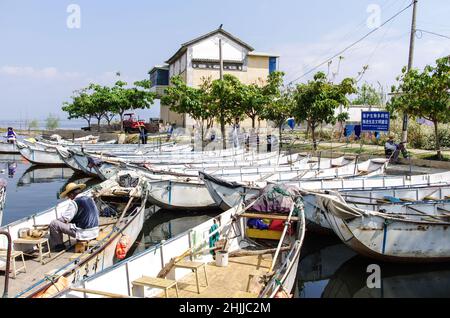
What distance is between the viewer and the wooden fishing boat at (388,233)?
10.1m

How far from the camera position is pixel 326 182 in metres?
16.4

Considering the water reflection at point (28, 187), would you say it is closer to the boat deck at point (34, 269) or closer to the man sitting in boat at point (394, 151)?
the boat deck at point (34, 269)

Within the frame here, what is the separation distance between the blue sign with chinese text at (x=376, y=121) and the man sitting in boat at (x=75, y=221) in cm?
1774

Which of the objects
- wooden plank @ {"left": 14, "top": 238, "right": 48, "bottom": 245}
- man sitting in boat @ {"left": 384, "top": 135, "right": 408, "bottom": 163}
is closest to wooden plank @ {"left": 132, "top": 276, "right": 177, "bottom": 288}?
wooden plank @ {"left": 14, "top": 238, "right": 48, "bottom": 245}

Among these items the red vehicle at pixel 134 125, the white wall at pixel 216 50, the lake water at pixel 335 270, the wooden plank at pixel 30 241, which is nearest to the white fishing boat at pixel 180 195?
the lake water at pixel 335 270

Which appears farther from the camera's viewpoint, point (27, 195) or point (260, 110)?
point (260, 110)

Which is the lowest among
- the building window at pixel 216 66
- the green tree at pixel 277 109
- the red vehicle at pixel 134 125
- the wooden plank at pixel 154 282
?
the wooden plank at pixel 154 282

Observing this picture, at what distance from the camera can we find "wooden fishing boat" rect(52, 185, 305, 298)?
712 cm

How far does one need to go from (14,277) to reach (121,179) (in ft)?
24.7

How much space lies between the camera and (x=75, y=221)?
9750 millimetres

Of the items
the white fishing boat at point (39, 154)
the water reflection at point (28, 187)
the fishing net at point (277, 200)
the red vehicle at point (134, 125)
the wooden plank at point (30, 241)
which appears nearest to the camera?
the wooden plank at point (30, 241)

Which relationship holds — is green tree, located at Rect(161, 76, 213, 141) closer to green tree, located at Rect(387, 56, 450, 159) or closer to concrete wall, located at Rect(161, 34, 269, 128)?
concrete wall, located at Rect(161, 34, 269, 128)
